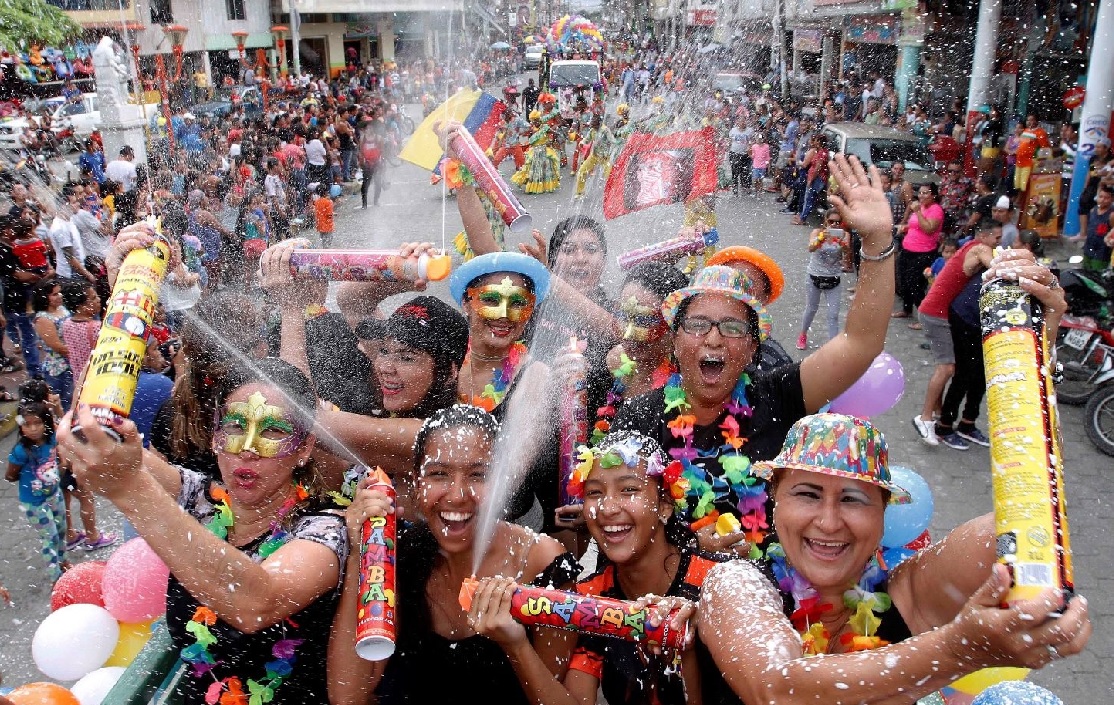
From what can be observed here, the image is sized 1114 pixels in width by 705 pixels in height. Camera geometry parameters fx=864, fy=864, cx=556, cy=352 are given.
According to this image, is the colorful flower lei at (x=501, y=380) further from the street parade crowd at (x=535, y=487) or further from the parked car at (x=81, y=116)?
the parked car at (x=81, y=116)

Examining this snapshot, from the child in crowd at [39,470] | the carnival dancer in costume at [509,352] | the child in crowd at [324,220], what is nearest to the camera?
the carnival dancer in costume at [509,352]

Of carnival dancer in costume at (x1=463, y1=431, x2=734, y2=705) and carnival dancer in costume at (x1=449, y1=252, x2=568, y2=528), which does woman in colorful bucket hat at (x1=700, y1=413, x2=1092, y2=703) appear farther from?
carnival dancer in costume at (x1=449, y1=252, x2=568, y2=528)

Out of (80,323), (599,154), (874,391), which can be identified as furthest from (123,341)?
(599,154)

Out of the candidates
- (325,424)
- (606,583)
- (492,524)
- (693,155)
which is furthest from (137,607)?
(693,155)

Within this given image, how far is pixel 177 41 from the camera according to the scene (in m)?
32.8

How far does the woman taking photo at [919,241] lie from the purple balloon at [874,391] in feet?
18.2

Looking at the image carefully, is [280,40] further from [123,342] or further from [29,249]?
[123,342]

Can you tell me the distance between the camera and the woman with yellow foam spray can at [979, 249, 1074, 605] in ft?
5.12

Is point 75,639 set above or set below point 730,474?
below

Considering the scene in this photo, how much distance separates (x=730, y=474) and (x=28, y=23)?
24547 mm

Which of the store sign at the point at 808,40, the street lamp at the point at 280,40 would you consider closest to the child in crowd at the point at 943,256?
the store sign at the point at 808,40

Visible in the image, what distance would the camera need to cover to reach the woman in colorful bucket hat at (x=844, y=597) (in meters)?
1.64

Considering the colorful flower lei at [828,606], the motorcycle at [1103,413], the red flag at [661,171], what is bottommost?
the motorcycle at [1103,413]

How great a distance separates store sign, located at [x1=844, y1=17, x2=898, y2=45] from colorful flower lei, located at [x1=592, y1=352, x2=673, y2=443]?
64.0 feet
